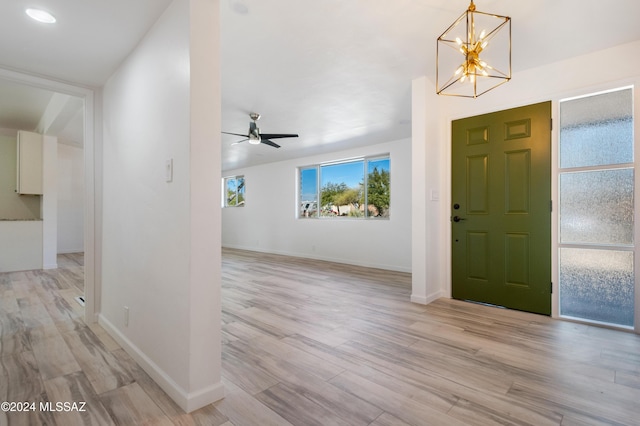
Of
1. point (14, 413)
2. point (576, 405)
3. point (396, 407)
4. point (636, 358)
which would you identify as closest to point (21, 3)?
point (14, 413)

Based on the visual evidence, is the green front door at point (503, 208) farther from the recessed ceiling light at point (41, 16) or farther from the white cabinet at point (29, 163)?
the white cabinet at point (29, 163)

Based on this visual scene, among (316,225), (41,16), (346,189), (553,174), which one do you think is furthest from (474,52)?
(316,225)

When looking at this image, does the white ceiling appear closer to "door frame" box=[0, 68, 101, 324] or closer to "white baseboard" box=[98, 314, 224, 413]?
"door frame" box=[0, 68, 101, 324]

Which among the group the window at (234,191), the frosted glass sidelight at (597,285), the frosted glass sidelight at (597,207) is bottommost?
the frosted glass sidelight at (597,285)

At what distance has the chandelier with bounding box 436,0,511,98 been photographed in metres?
1.87

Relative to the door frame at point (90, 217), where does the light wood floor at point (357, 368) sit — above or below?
below

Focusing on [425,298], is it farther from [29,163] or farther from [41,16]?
[29,163]

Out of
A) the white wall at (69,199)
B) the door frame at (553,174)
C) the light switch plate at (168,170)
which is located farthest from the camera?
the white wall at (69,199)

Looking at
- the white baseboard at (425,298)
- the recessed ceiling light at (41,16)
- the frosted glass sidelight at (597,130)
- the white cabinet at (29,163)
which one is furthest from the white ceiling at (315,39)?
the white cabinet at (29,163)

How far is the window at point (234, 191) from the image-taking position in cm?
908

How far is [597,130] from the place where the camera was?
111 inches

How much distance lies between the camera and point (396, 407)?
1.57 metres

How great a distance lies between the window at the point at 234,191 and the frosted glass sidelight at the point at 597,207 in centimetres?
770

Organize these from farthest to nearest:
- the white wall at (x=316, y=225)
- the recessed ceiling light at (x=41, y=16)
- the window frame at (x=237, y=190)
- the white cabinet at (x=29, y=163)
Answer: the window frame at (x=237, y=190)
the white wall at (x=316, y=225)
the white cabinet at (x=29, y=163)
the recessed ceiling light at (x=41, y=16)
